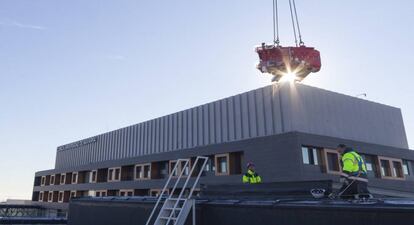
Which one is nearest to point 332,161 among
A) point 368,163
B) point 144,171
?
point 368,163

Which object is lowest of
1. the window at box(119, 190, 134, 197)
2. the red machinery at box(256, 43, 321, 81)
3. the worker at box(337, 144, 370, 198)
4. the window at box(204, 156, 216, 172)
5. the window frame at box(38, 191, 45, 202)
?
the worker at box(337, 144, 370, 198)

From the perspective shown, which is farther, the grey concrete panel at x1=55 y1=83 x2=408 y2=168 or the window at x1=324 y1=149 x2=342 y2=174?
the grey concrete panel at x1=55 y1=83 x2=408 y2=168

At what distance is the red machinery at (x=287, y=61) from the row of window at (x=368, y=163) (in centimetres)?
796

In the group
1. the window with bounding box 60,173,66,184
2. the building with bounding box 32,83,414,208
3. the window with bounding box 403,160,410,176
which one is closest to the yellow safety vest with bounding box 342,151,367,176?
the building with bounding box 32,83,414,208

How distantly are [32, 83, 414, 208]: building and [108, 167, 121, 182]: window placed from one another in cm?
5

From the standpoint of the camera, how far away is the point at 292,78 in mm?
29062

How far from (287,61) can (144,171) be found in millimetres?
21872

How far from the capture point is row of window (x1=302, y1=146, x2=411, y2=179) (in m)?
24.4

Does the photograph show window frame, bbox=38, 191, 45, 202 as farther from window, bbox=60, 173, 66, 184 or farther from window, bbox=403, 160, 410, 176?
window, bbox=403, 160, 410, 176

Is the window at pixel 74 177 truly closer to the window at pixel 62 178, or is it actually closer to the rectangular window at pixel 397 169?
the window at pixel 62 178

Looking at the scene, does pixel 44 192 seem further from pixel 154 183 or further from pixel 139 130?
pixel 154 183

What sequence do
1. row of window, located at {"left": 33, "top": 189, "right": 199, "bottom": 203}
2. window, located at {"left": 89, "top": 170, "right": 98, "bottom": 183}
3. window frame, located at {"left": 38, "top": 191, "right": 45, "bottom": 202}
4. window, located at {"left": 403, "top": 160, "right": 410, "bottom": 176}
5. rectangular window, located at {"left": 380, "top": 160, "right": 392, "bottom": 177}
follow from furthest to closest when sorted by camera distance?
window frame, located at {"left": 38, "top": 191, "right": 45, "bottom": 202}
window, located at {"left": 89, "top": 170, "right": 98, "bottom": 183}
row of window, located at {"left": 33, "top": 189, "right": 199, "bottom": 203}
window, located at {"left": 403, "top": 160, "right": 410, "bottom": 176}
rectangular window, located at {"left": 380, "top": 160, "right": 392, "bottom": 177}

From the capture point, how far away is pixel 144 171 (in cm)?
3825

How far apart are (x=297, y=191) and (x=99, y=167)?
4221cm
